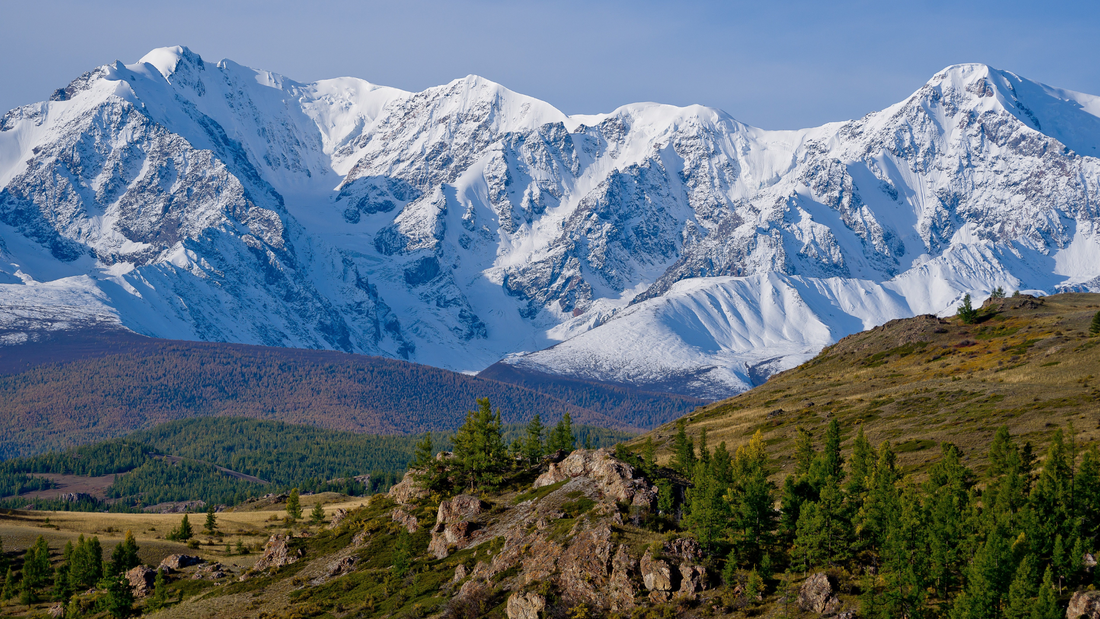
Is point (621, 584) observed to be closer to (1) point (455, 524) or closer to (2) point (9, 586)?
(1) point (455, 524)

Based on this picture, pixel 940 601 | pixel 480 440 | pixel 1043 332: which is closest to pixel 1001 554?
pixel 940 601

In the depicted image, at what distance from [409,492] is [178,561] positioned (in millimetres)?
22768

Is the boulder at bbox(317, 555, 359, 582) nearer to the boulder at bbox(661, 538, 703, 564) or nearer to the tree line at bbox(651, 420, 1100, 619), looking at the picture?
the tree line at bbox(651, 420, 1100, 619)

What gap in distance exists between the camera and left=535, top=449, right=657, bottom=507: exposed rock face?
284 feet

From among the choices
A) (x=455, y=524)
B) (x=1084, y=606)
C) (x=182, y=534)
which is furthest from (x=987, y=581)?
(x=182, y=534)

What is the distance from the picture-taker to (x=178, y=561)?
10825 cm

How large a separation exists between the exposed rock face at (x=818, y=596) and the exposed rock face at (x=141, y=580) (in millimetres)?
60397

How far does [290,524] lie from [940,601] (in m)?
86.8

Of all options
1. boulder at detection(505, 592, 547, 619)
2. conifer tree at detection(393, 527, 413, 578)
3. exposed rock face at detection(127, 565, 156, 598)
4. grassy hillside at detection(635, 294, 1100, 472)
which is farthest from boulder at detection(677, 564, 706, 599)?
exposed rock face at detection(127, 565, 156, 598)

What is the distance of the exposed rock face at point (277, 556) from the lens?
10262 cm

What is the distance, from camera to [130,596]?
99.9 meters

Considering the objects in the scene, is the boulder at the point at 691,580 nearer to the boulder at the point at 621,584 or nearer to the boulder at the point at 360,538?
the boulder at the point at 621,584

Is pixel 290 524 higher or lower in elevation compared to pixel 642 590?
higher

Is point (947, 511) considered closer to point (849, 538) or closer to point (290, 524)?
point (849, 538)
